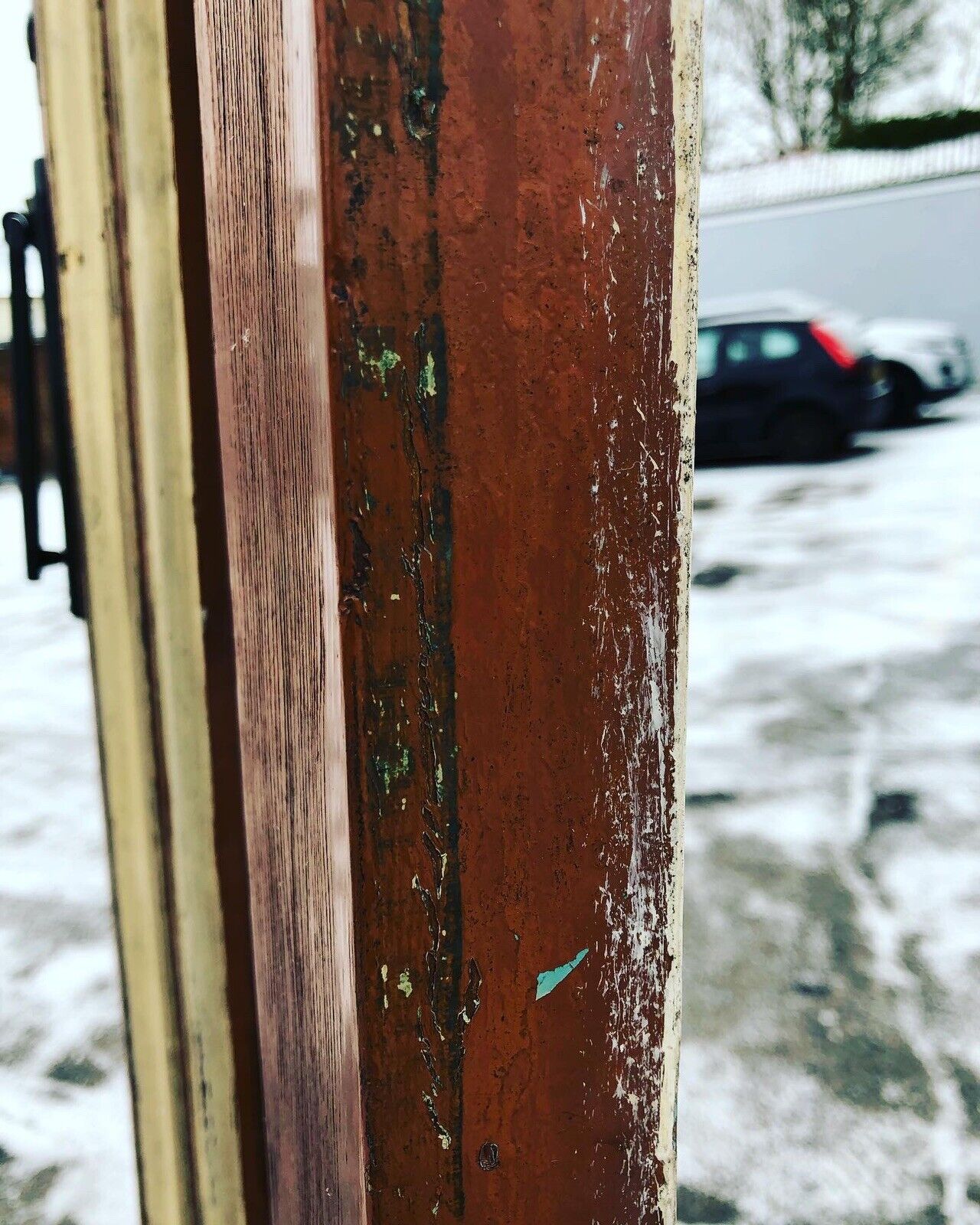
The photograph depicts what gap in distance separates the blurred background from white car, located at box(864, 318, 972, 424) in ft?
0.97

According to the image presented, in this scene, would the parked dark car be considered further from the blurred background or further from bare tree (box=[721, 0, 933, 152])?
bare tree (box=[721, 0, 933, 152])

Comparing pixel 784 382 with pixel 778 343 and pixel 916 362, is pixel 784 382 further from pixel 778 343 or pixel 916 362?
pixel 916 362

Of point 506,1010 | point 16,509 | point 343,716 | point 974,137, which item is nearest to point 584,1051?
point 506,1010

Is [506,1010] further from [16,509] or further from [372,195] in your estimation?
[16,509]

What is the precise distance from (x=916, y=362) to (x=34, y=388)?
10.2 metres

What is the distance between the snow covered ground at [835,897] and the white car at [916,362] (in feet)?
15.1

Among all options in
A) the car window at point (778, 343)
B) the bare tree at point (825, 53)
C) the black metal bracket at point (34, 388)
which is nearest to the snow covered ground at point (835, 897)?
the black metal bracket at point (34, 388)

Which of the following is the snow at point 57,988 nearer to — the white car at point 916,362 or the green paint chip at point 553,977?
the green paint chip at point 553,977

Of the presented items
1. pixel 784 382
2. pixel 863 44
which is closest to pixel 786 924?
pixel 784 382

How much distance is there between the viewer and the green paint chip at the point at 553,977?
2.53 ft

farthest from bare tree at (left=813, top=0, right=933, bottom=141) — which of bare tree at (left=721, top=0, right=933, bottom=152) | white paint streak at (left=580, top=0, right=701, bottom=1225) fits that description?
white paint streak at (left=580, top=0, right=701, bottom=1225)

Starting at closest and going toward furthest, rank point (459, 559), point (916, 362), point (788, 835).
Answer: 1. point (459, 559)
2. point (788, 835)
3. point (916, 362)

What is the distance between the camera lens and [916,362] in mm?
9859

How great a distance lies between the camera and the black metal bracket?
0.84 meters
